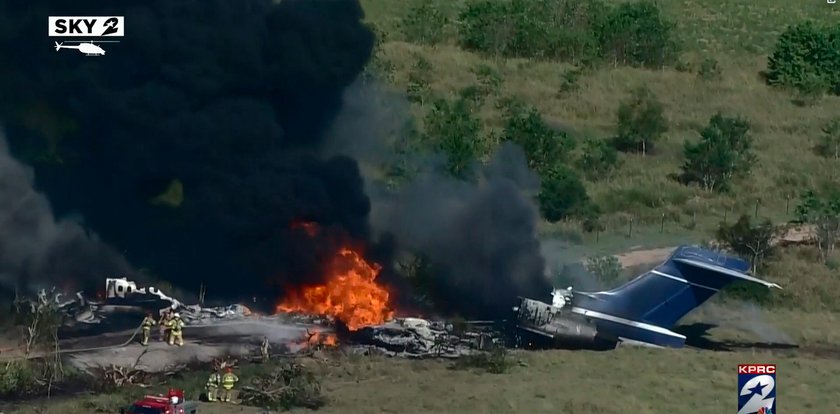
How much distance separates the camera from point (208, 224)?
5294cm

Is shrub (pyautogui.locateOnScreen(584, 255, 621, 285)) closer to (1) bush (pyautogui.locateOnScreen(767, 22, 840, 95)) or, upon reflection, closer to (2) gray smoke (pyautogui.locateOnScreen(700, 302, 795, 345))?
(2) gray smoke (pyautogui.locateOnScreen(700, 302, 795, 345))

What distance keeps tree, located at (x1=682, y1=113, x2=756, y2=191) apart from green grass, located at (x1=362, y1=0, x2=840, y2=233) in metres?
1.10

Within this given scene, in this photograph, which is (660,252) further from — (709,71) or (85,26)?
(709,71)

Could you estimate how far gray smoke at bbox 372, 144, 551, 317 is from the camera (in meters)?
53.5

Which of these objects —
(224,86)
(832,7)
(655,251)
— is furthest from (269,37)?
(832,7)

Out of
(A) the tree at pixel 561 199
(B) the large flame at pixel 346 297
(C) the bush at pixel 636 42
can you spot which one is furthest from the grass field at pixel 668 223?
(B) the large flame at pixel 346 297

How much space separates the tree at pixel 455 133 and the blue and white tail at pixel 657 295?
67.4 ft

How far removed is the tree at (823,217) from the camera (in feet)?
236

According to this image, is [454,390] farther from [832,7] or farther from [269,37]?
[832,7]

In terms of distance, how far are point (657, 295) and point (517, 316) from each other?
5.17 metres

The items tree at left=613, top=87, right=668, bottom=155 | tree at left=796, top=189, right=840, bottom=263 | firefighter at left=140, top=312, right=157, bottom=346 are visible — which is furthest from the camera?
tree at left=613, top=87, right=668, bottom=155

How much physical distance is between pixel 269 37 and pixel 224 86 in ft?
9.26

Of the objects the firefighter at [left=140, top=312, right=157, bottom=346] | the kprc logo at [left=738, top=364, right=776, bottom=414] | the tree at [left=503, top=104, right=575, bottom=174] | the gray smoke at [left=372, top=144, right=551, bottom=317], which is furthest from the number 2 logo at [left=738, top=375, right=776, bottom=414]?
the tree at [left=503, top=104, right=575, bottom=174]

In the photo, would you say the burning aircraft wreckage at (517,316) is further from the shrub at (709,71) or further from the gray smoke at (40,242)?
the shrub at (709,71)
